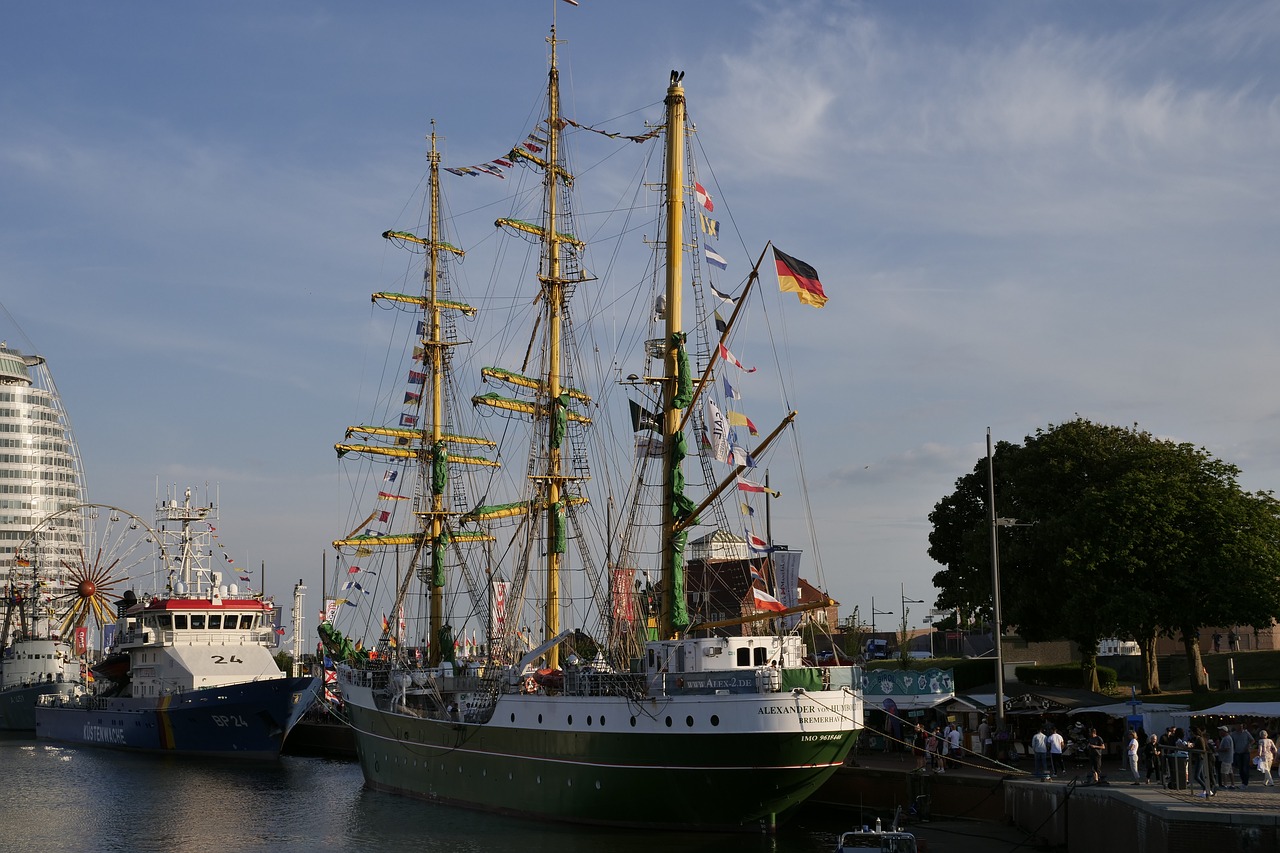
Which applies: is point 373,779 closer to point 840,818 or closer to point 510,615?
point 510,615

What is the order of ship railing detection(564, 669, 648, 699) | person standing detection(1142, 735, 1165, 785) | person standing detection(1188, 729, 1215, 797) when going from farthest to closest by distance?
ship railing detection(564, 669, 648, 699), person standing detection(1142, 735, 1165, 785), person standing detection(1188, 729, 1215, 797)

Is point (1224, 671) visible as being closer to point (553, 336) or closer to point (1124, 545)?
point (1124, 545)

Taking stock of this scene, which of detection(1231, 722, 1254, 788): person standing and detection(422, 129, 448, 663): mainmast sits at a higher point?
detection(422, 129, 448, 663): mainmast

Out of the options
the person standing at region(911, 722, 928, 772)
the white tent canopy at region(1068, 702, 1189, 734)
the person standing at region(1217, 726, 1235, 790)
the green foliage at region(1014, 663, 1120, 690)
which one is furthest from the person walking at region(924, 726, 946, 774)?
the green foliage at region(1014, 663, 1120, 690)

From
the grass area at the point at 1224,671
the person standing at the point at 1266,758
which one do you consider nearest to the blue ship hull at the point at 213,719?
the grass area at the point at 1224,671

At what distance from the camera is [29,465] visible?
18738 cm

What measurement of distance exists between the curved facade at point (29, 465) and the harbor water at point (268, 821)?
131m

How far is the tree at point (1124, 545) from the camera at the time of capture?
51125mm

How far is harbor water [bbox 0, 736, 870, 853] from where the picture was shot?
37938 millimetres

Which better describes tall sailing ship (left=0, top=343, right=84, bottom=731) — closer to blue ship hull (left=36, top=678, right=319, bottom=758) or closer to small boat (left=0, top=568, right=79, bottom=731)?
small boat (left=0, top=568, right=79, bottom=731)

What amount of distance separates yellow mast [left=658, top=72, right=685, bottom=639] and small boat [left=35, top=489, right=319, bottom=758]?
34.8m

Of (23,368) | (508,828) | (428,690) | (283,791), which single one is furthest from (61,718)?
(23,368)

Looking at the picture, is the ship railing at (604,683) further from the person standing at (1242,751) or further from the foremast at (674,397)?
the person standing at (1242,751)

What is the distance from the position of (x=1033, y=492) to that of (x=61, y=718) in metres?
70.3
